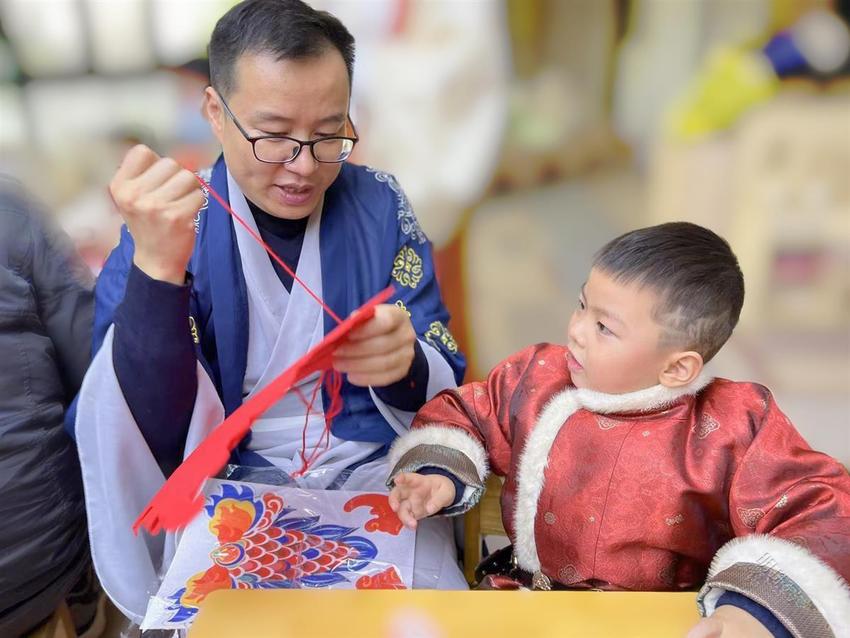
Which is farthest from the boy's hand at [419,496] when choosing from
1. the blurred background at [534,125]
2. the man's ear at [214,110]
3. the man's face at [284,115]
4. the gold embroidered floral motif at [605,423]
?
the blurred background at [534,125]

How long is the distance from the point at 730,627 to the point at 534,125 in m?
1.33

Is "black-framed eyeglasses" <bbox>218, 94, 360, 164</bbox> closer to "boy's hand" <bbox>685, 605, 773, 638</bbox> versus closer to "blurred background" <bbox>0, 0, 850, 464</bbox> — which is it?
"blurred background" <bbox>0, 0, 850, 464</bbox>

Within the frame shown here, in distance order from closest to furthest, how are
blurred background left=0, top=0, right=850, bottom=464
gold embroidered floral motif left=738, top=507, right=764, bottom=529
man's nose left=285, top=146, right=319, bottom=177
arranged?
1. gold embroidered floral motif left=738, top=507, right=764, bottom=529
2. man's nose left=285, top=146, right=319, bottom=177
3. blurred background left=0, top=0, right=850, bottom=464

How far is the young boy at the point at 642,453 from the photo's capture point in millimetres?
1009

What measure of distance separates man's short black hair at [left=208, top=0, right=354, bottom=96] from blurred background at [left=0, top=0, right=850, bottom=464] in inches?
20.9

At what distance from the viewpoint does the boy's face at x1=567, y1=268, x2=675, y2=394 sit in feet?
3.41

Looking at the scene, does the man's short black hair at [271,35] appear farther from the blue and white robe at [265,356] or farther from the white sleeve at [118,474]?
the white sleeve at [118,474]

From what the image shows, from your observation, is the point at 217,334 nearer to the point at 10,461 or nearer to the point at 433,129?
the point at 10,461

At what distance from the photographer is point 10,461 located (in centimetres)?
129

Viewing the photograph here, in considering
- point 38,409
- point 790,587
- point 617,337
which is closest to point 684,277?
point 617,337

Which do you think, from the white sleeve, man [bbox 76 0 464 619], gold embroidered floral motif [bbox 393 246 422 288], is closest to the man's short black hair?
man [bbox 76 0 464 619]

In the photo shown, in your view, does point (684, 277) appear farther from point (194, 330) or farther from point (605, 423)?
point (194, 330)

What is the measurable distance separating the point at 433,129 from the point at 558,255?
493 millimetres

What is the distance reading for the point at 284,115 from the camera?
3.80 ft
